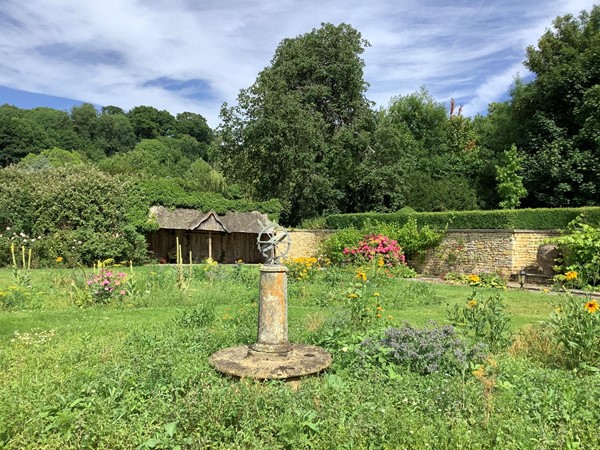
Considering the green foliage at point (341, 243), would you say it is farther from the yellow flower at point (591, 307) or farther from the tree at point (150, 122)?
the tree at point (150, 122)

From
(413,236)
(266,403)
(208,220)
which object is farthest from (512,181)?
(266,403)

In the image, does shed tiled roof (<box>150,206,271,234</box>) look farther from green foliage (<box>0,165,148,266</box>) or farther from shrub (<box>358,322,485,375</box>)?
shrub (<box>358,322,485,375</box>)

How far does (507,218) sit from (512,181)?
7.63 meters

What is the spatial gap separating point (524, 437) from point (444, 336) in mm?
1742

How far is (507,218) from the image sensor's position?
17.3 meters

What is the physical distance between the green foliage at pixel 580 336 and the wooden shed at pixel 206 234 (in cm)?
1927

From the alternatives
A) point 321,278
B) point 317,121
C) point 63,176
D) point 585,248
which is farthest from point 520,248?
point 63,176

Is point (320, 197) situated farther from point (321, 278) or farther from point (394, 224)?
point (321, 278)

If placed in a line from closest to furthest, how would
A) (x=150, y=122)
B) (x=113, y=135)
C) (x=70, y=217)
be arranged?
(x=70, y=217) < (x=113, y=135) < (x=150, y=122)

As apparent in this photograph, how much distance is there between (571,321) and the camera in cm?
509

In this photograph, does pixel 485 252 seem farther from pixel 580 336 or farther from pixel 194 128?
pixel 194 128

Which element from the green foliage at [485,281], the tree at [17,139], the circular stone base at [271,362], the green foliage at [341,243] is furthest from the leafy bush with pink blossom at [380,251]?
the tree at [17,139]

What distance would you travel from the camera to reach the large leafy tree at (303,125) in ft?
86.6

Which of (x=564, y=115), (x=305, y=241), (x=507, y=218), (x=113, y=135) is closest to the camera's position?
(x=507, y=218)
